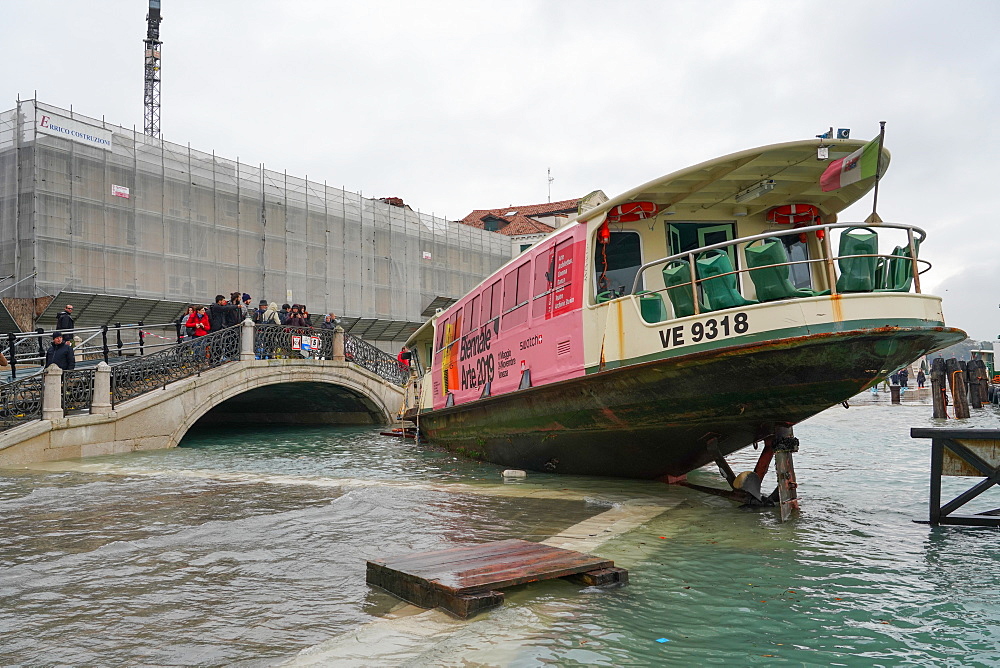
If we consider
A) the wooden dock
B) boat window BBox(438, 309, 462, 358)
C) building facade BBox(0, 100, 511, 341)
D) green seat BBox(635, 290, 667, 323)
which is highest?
building facade BBox(0, 100, 511, 341)

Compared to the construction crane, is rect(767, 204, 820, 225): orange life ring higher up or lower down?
lower down

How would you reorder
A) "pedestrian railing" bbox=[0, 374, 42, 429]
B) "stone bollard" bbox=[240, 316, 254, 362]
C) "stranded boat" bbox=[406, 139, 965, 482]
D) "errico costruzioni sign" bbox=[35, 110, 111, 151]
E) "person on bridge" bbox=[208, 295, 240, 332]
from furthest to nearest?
"errico costruzioni sign" bbox=[35, 110, 111, 151]
"person on bridge" bbox=[208, 295, 240, 332]
"stone bollard" bbox=[240, 316, 254, 362]
"pedestrian railing" bbox=[0, 374, 42, 429]
"stranded boat" bbox=[406, 139, 965, 482]

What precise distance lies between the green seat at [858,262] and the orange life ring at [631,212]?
2424mm

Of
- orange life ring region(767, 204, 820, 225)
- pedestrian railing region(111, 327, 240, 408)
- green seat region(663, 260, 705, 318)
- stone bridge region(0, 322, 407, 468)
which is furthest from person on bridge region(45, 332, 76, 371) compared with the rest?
orange life ring region(767, 204, 820, 225)

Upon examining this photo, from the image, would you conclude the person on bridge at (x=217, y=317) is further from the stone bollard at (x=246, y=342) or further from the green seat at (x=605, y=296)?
the green seat at (x=605, y=296)

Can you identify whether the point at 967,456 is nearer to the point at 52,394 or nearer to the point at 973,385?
the point at 52,394

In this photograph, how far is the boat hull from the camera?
6.73 meters

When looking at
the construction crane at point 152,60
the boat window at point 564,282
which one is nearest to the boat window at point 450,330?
the boat window at point 564,282

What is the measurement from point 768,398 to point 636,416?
1.51 metres

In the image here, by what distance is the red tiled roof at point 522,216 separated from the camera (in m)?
58.3

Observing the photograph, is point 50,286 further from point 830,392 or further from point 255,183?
point 830,392

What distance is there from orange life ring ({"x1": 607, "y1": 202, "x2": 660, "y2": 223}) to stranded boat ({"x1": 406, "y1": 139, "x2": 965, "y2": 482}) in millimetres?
17

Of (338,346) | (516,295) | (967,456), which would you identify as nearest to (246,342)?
(338,346)

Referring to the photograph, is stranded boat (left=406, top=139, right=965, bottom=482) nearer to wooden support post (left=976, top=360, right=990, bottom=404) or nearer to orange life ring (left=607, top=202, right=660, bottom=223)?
orange life ring (left=607, top=202, right=660, bottom=223)
